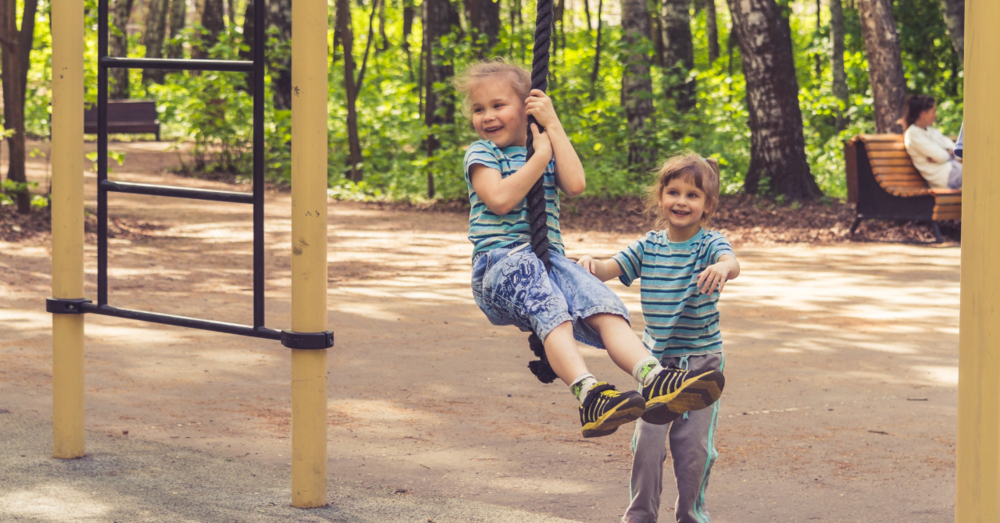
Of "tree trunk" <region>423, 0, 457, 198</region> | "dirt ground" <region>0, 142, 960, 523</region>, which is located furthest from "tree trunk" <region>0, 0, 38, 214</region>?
"tree trunk" <region>423, 0, 457, 198</region>

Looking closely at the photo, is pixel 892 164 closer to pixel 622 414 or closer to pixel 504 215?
pixel 504 215

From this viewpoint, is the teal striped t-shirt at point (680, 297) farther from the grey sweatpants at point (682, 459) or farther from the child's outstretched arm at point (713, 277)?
the child's outstretched arm at point (713, 277)

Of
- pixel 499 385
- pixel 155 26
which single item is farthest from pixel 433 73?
pixel 155 26

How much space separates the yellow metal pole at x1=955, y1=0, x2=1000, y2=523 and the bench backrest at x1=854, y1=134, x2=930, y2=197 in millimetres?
8797

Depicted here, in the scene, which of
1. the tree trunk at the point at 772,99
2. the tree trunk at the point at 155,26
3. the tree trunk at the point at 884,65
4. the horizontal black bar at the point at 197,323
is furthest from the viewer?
the tree trunk at the point at 155,26

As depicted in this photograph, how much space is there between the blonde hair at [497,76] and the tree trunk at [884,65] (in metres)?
10.7

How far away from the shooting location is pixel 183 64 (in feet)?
12.2

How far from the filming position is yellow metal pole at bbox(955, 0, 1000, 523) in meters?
2.62

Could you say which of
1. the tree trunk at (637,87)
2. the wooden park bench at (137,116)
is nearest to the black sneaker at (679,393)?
the tree trunk at (637,87)

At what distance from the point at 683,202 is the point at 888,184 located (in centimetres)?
854

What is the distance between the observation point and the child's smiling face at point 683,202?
3.28 meters

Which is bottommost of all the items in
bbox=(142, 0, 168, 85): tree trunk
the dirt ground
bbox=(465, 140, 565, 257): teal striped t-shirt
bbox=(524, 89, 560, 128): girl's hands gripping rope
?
the dirt ground

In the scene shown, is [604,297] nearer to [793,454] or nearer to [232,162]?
[793,454]

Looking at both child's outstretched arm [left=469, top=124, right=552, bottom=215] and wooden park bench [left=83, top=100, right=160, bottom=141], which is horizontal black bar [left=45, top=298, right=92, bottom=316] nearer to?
child's outstretched arm [left=469, top=124, right=552, bottom=215]
